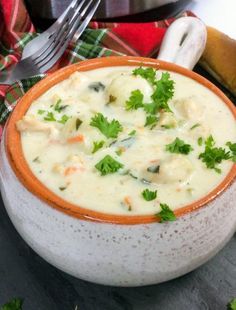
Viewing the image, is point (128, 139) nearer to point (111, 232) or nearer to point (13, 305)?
point (111, 232)

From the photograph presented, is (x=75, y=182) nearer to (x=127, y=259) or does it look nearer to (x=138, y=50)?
(x=127, y=259)

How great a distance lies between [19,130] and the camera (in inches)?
40.8

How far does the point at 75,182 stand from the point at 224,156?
0.82ft

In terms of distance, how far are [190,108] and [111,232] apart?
298 millimetres

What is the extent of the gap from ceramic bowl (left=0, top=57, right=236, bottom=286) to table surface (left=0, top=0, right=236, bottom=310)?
0.07 meters

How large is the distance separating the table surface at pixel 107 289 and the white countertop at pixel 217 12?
89 cm

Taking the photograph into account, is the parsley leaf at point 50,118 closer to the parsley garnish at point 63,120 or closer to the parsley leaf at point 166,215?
the parsley garnish at point 63,120

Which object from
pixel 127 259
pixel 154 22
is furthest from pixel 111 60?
pixel 154 22

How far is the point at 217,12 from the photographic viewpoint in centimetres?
186

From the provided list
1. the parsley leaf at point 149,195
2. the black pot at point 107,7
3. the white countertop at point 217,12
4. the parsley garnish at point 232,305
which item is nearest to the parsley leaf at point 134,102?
the parsley leaf at point 149,195

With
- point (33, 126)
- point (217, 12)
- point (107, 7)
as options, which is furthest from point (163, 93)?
point (217, 12)

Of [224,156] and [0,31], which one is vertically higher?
[224,156]

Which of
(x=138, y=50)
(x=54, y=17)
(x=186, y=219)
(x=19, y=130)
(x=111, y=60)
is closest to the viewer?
(x=186, y=219)

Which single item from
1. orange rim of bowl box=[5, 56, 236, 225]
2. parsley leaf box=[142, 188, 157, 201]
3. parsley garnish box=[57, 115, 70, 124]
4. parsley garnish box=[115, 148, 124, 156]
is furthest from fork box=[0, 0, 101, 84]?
parsley leaf box=[142, 188, 157, 201]
